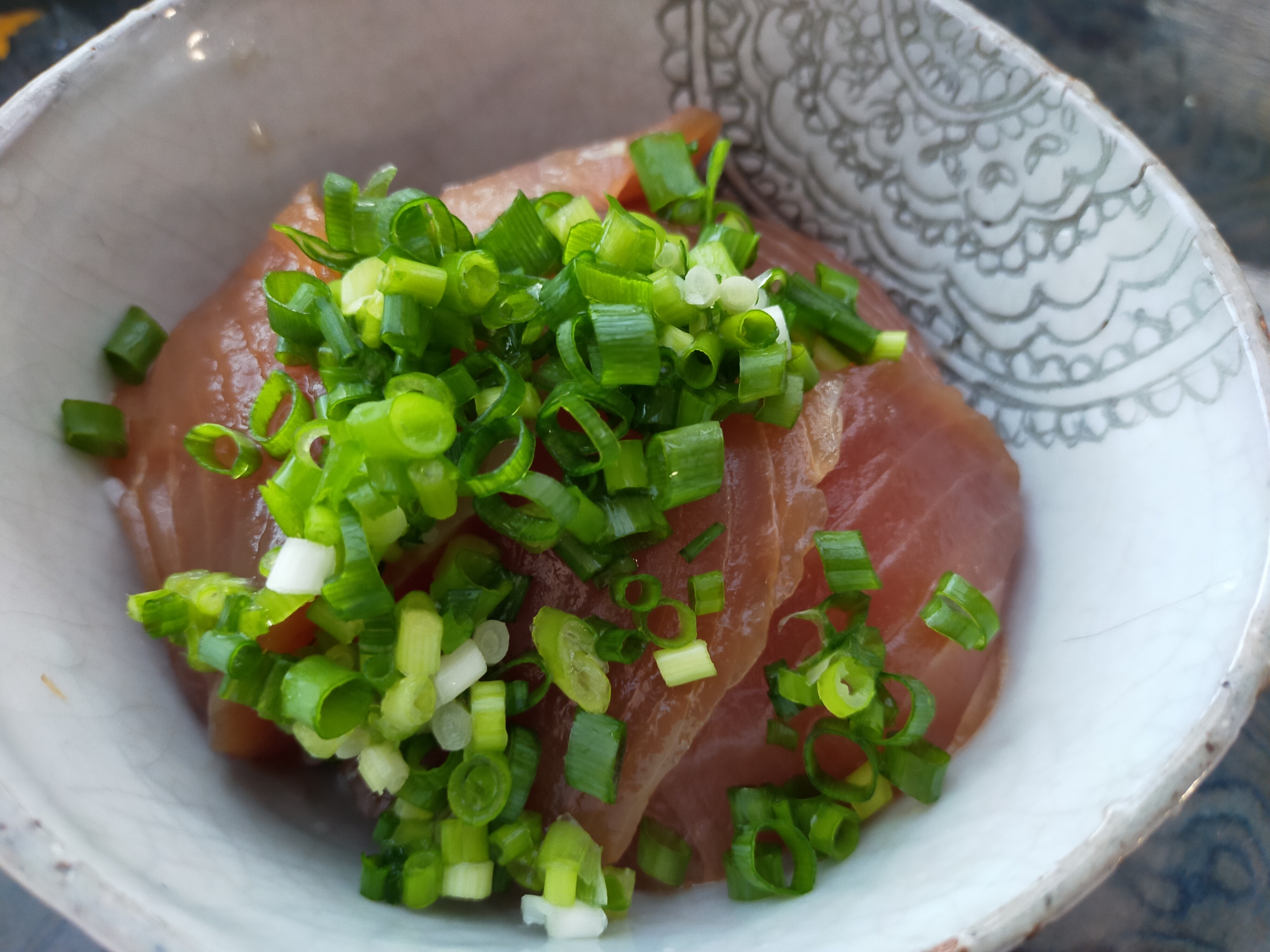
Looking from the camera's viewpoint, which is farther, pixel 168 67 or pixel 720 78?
pixel 720 78

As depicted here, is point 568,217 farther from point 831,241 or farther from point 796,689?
point 796,689

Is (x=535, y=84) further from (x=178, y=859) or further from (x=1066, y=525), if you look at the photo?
(x=178, y=859)

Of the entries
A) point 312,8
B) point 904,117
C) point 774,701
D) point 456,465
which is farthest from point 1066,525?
point 312,8

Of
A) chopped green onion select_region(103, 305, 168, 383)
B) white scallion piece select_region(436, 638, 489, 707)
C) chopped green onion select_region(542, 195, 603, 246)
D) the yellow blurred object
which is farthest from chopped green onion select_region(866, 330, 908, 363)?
the yellow blurred object

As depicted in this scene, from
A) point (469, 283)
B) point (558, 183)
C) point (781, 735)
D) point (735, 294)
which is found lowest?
point (781, 735)

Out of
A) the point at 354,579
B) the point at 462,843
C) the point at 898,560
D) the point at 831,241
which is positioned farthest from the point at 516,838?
the point at 831,241

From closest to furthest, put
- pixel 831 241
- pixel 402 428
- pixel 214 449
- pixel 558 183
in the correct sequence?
pixel 402 428 < pixel 214 449 < pixel 558 183 < pixel 831 241

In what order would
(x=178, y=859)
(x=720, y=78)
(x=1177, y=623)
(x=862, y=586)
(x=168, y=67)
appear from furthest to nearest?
(x=720, y=78) → (x=168, y=67) → (x=862, y=586) → (x=1177, y=623) → (x=178, y=859)
